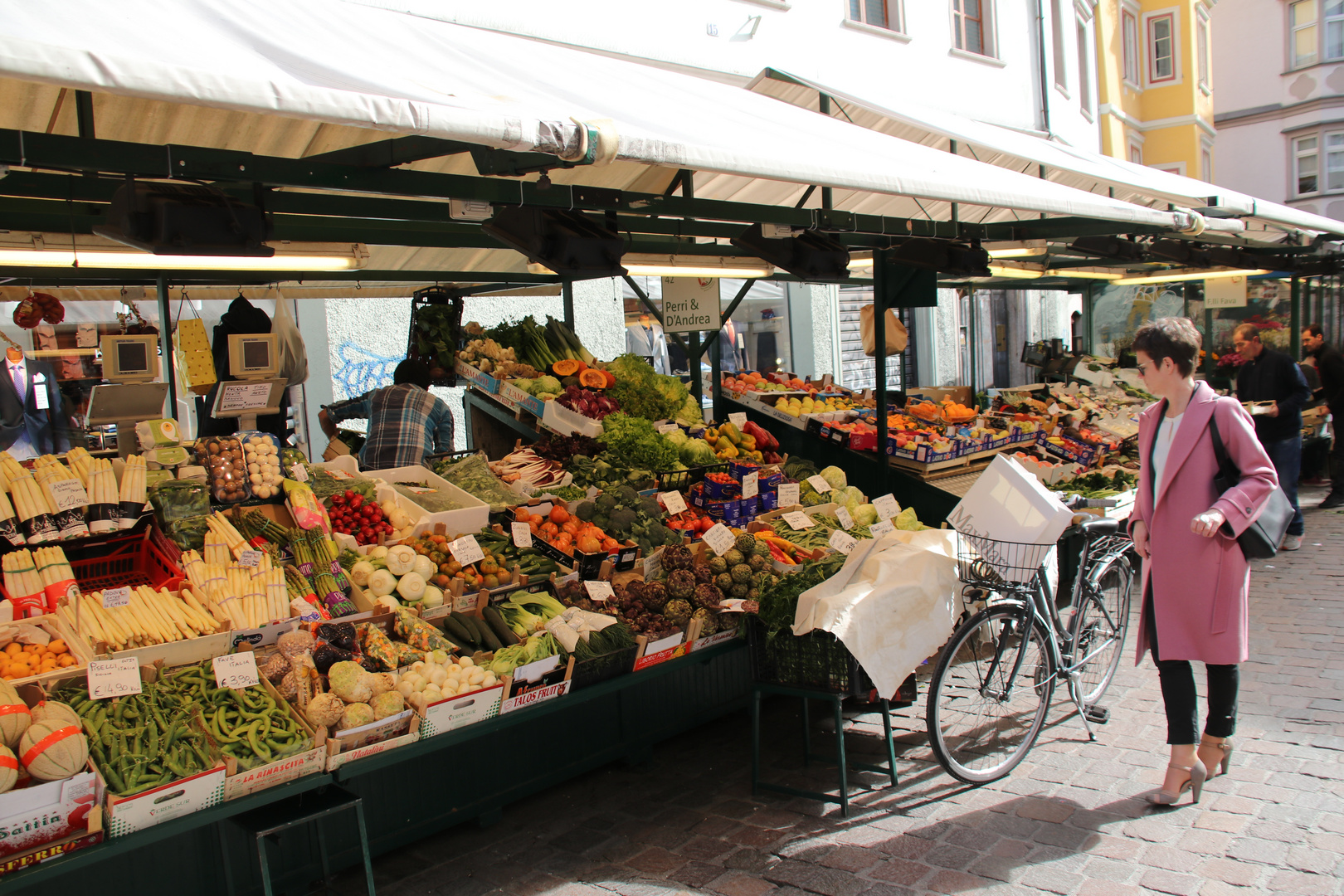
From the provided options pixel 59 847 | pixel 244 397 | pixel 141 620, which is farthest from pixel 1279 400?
pixel 59 847

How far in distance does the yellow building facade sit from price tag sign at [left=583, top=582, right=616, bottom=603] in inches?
934

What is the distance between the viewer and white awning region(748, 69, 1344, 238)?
253 inches

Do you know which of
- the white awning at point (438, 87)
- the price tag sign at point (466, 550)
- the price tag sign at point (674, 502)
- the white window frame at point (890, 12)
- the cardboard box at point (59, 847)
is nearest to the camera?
the white awning at point (438, 87)

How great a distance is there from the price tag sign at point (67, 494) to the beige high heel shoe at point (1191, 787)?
4.85 meters

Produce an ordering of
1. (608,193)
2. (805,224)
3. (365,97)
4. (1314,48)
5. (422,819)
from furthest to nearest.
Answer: (1314,48) < (805,224) < (608,193) < (422,819) < (365,97)

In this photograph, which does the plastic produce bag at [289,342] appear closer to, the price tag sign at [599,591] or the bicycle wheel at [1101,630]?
the price tag sign at [599,591]

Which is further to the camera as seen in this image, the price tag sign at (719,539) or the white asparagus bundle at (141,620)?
the price tag sign at (719,539)

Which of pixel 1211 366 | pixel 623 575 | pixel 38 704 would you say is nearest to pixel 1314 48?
pixel 1211 366

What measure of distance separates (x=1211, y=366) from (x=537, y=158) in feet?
48.0

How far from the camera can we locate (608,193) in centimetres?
472

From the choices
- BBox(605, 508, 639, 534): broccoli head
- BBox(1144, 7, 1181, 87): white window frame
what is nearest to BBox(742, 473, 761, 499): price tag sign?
BBox(605, 508, 639, 534): broccoli head

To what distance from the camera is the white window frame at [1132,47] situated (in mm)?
23969

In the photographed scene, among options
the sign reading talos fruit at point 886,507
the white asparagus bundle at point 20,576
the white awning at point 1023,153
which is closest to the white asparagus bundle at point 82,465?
the white asparagus bundle at point 20,576

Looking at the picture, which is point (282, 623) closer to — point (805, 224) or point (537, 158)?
point (537, 158)
